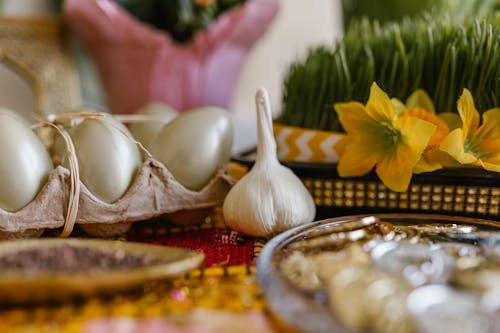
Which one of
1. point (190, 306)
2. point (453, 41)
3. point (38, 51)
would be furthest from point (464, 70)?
point (38, 51)

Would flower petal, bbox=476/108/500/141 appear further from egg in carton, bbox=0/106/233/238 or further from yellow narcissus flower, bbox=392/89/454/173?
egg in carton, bbox=0/106/233/238

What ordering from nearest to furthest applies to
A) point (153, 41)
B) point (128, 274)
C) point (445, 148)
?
point (128, 274) < point (445, 148) < point (153, 41)

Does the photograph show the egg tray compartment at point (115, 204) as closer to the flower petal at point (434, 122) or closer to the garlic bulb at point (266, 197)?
the garlic bulb at point (266, 197)

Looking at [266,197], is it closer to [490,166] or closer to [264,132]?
[264,132]

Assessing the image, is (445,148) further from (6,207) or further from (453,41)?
(6,207)

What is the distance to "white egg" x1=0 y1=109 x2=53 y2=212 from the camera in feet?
1.34

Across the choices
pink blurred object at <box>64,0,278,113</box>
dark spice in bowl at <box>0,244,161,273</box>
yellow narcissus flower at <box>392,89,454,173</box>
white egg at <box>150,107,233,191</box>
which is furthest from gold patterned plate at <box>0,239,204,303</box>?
pink blurred object at <box>64,0,278,113</box>

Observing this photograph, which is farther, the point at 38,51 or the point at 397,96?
the point at 38,51

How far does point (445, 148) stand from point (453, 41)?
0.11 meters

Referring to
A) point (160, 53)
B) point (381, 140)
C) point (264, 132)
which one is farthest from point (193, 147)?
point (160, 53)

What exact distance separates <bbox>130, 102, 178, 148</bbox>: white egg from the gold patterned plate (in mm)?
163

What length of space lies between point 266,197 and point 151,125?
168 millimetres

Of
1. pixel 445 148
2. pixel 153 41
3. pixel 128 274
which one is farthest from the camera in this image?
pixel 153 41

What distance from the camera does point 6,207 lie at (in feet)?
1.36
